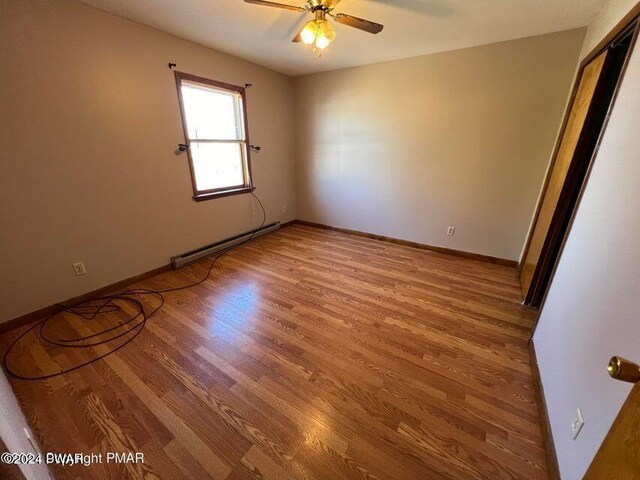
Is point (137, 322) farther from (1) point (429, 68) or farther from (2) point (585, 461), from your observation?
(1) point (429, 68)

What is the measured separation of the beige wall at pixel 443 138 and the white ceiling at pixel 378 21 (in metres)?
0.24

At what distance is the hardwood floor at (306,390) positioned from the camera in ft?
3.64

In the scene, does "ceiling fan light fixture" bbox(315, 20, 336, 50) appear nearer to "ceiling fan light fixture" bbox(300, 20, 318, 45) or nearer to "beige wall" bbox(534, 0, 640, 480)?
"ceiling fan light fixture" bbox(300, 20, 318, 45)

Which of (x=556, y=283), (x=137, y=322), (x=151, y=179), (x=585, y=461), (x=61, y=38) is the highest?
(x=61, y=38)

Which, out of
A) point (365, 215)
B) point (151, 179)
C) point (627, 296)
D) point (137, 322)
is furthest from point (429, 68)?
point (137, 322)

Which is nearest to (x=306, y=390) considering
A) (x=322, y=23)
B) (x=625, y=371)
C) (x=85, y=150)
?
(x=625, y=371)

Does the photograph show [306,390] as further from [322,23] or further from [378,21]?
[378,21]

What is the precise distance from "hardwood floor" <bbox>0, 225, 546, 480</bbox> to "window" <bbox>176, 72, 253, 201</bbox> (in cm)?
146

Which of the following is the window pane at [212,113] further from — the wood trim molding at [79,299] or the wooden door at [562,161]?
the wooden door at [562,161]

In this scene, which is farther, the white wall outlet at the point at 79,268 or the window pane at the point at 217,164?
the window pane at the point at 217,164

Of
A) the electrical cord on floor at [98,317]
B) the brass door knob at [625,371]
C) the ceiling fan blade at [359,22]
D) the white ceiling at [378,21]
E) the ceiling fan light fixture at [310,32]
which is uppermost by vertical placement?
the white ceiling at [378,21]

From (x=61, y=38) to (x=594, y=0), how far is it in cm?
384

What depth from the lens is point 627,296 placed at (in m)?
0.86

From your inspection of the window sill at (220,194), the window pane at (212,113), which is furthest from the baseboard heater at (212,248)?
the window pane at (212,113)
